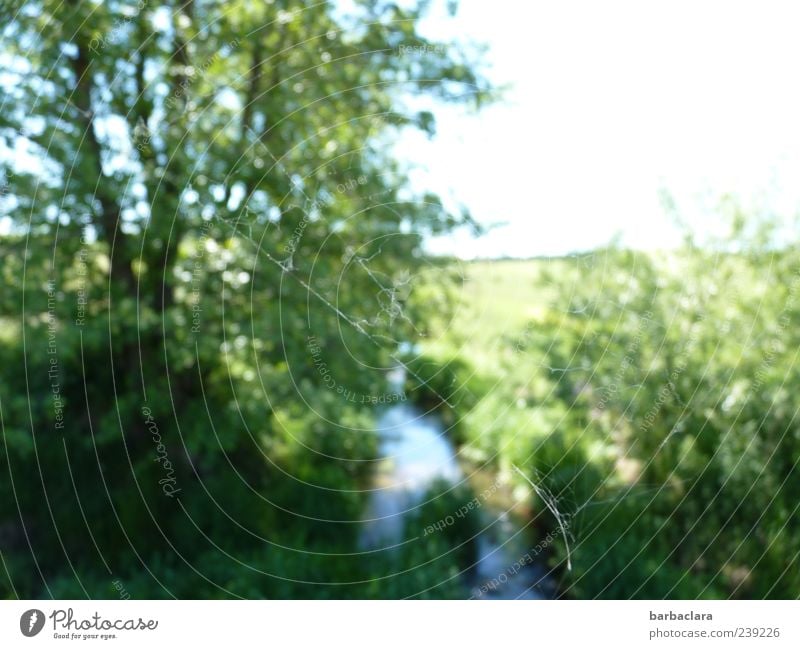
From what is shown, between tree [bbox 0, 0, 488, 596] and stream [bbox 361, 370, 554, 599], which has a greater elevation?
tree [bbox 0, 0, 488, 596]

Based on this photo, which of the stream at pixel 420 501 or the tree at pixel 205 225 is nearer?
the tree at pixel 205 225

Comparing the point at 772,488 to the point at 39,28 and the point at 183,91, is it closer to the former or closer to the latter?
the point at 183,91

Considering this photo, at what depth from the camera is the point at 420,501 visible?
9.49 ft

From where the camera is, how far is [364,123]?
251 cm

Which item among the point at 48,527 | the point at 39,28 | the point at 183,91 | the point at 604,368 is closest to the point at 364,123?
the point at 183,91

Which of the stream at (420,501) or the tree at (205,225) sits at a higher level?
the tree at (205,225)

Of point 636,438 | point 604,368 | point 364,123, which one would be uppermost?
point 364,123

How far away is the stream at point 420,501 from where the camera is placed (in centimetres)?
256

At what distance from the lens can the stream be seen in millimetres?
2557

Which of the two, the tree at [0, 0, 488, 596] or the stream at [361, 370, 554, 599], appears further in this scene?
the stream at [361, 370, 554, 599]
